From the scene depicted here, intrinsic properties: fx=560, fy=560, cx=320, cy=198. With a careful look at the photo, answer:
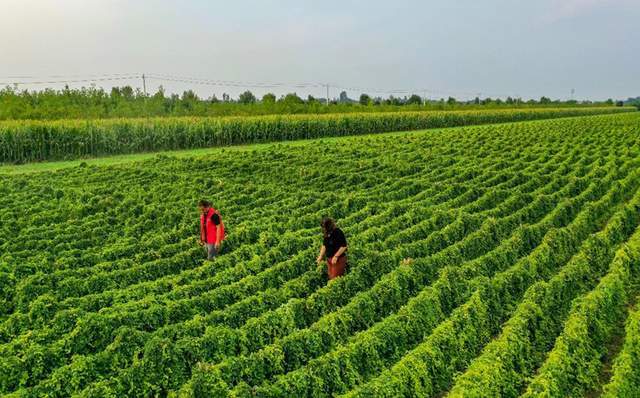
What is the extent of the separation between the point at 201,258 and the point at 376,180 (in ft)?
31.1

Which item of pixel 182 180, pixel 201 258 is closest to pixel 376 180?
pixel 182 180

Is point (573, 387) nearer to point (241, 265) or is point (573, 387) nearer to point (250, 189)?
point (241, 265)

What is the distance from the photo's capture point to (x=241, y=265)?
1005 cm

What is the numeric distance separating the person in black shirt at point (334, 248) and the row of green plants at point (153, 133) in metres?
25.0

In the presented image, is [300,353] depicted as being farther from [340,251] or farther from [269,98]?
[269,98]

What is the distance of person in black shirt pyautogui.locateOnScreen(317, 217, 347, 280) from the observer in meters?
9.32

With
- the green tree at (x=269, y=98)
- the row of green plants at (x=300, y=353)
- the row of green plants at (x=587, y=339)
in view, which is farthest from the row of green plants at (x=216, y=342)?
the green tree at (x=269, y=98)

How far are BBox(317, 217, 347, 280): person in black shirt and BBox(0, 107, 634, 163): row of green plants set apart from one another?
2502 cm

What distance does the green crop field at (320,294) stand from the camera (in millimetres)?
6500

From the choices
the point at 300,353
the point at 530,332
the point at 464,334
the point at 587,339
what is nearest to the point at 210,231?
the point at 300,353

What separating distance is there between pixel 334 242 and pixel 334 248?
105 mm

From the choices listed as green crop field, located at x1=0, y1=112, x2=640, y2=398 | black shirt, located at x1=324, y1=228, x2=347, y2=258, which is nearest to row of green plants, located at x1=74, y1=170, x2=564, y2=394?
green crop field, located at x1=0, y1=112, x2=640, y2=398

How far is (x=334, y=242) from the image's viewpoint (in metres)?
9.39

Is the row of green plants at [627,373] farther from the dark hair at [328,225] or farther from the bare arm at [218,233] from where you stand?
the bare arm at [218,233]
